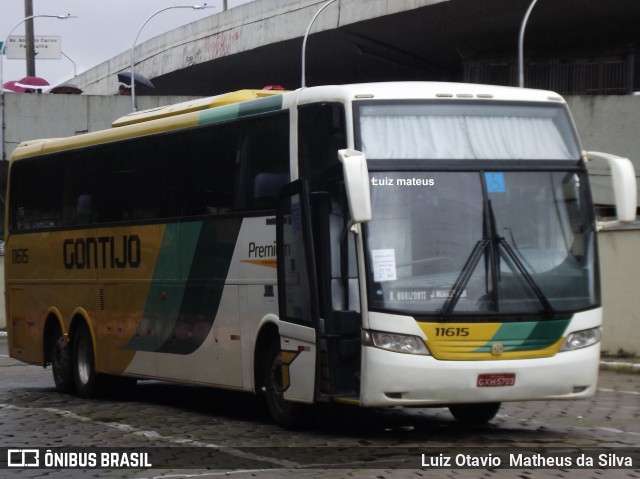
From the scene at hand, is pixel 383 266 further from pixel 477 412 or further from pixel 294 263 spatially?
pixel 477 412

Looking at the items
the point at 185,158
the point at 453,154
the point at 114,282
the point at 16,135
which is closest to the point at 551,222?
the point at 453,154

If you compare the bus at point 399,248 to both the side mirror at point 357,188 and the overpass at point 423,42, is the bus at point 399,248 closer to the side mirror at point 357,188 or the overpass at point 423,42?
the side mirror at point 357,188

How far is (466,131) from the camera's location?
12555 millimetres

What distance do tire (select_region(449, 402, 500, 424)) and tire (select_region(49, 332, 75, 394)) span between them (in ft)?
22.2

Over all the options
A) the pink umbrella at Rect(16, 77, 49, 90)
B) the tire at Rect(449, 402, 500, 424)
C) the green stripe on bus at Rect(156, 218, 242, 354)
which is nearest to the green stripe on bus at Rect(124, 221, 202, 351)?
the green stripe on bus at Rect(156, 218, 242, 354)

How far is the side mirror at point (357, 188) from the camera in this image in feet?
37.2

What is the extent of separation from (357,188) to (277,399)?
3018 millimetres

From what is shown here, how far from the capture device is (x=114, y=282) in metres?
17.5

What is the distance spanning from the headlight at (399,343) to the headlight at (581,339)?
4.32ft

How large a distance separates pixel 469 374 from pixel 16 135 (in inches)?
1425

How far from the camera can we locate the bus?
11812 millimetres

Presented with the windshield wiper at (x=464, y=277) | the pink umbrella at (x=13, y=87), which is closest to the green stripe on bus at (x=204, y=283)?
the windshield wiper at (x=464, y=277)

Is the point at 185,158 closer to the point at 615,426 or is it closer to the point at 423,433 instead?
the point at 423,433

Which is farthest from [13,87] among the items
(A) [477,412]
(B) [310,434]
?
(B) [310,434]
